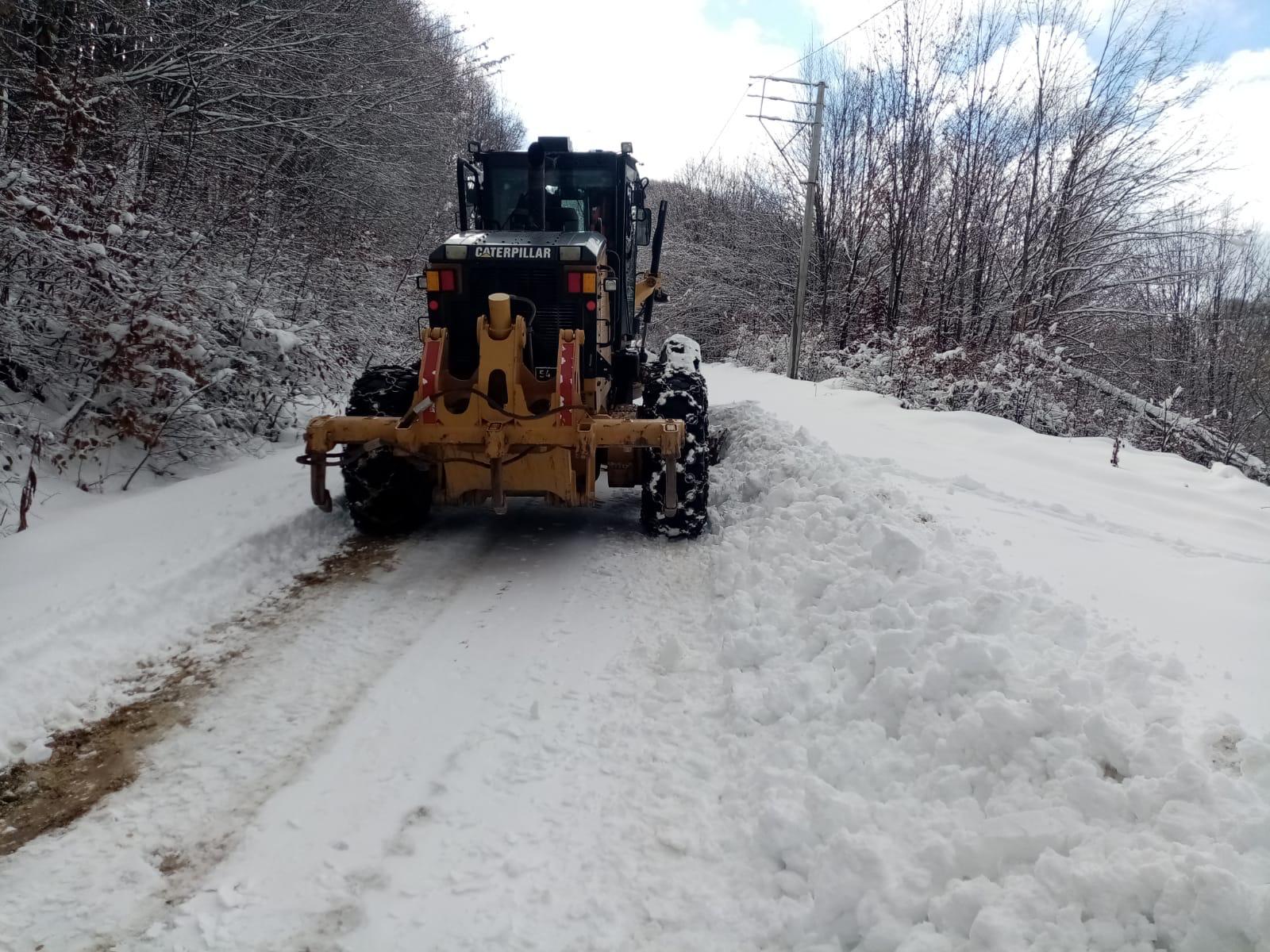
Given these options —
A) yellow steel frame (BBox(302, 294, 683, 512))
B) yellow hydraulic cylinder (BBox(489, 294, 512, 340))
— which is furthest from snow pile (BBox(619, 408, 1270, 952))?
yellow hydraulic cylinder (BBox(489, 294, 512, 340))

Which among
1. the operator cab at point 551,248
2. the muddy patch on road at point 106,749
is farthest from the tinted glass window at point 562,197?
the muddy patch on road at point 106,749

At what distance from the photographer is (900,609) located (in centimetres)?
349

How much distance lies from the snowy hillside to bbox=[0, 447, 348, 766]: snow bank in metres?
0.02

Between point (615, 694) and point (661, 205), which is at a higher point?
point (661, 205)

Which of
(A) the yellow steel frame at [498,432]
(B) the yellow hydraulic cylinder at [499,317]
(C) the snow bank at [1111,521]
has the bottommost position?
(C) the snow bank at [1111,521]

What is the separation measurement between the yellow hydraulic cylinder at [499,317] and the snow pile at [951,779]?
2582mm

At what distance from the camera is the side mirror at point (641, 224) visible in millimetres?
7000

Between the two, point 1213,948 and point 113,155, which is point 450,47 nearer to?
point 113,155

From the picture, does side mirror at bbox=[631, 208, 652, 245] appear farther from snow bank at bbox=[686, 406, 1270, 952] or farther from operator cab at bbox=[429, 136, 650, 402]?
snow bank at bbox=[686, 406, 1270, 952]

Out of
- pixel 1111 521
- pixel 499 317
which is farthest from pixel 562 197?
pixel 1111 521

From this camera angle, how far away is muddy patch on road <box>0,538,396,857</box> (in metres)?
2.78

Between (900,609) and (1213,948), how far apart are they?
71.2 inches

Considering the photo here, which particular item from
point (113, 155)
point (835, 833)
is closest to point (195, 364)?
point (113, 155)

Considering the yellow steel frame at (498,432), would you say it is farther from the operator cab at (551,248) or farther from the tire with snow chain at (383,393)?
the tire with snow chain at (383,393)
